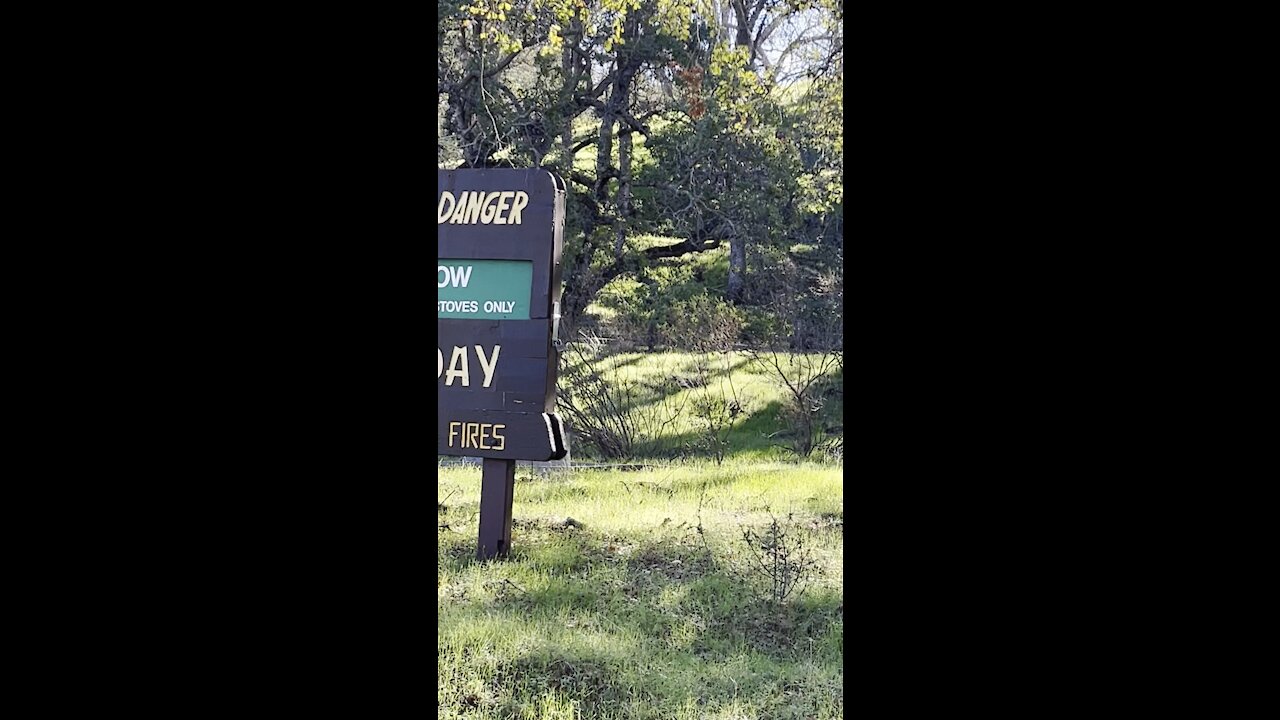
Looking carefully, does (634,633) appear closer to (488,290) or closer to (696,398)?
(488,290)

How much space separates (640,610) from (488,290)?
1458 millimetres

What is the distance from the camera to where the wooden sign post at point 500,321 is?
425 cm

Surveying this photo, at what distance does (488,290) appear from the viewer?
171 inches

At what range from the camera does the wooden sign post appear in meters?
4.25

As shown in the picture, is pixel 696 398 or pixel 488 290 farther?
pixel 696 398

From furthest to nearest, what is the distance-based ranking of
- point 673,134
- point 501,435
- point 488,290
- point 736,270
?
point 736,270 → point 673,134 → point 488,290 → point 501,435

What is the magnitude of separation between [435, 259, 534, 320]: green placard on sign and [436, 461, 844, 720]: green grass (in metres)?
1.06

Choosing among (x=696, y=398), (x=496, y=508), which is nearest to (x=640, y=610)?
(x=496, y=508)
